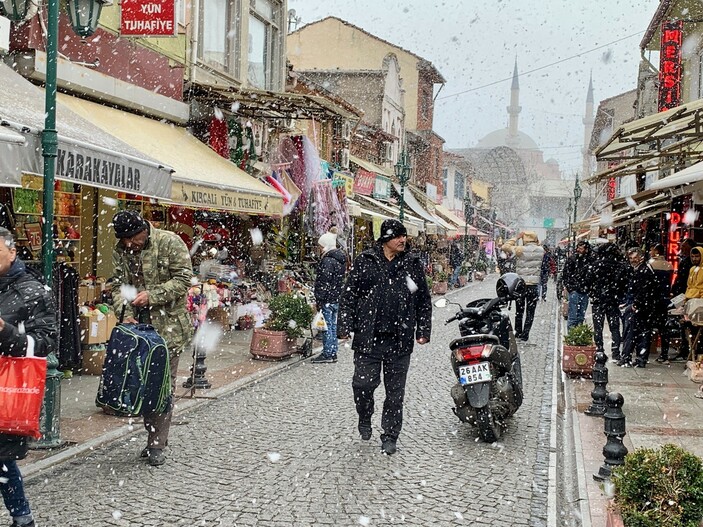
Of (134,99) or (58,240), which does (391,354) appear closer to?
(58,240)

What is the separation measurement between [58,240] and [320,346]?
15.1ft

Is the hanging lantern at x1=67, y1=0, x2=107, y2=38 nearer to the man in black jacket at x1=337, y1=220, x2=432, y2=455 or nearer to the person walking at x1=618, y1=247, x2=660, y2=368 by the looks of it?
the man in black jacket at x1=337, y1=220, x2=432, y2=455

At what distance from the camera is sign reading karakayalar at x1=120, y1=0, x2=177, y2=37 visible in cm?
1175

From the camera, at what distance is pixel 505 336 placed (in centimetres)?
787

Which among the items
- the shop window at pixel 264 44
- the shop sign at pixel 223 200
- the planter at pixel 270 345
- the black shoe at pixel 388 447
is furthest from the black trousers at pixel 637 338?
the shop window at pixel 264 44

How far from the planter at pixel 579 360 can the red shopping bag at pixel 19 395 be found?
7.74 meters

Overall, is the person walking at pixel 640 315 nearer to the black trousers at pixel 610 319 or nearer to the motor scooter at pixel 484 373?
the black trousers at pixel 610 319

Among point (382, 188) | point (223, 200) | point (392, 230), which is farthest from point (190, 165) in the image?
point (382, 188)

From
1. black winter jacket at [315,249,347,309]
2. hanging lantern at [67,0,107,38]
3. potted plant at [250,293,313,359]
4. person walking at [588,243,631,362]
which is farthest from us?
person walking at [588,243,631,362]

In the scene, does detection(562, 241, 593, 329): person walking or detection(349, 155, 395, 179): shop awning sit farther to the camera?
detection(349, 155, 395, 179): shop awning

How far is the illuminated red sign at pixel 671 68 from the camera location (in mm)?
18875

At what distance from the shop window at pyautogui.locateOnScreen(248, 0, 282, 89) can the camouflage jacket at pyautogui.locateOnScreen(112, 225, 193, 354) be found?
45.4 ft

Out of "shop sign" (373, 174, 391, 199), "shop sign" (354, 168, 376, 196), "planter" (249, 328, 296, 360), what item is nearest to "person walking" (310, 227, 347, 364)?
"planter" (249, 328, 296, 360)

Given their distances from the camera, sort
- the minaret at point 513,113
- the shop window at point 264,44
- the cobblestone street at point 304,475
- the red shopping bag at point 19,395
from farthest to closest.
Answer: the minaret at point 513,113 → the shop window at point 264,44 → the cobblestone street at point 304,475 → the red shopping bag at point 19,395
